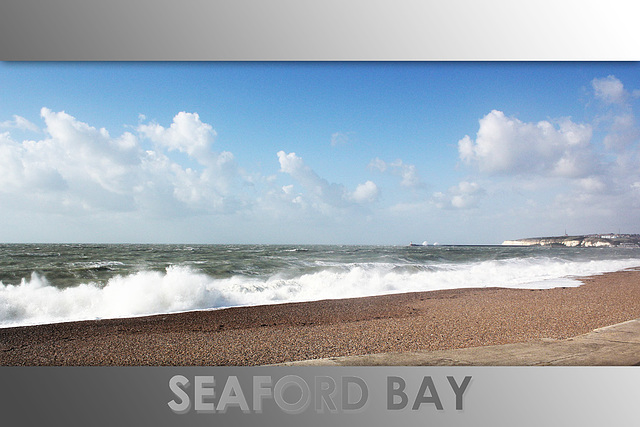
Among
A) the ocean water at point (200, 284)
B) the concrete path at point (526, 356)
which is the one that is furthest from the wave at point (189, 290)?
the concrete path at point (526, 356)

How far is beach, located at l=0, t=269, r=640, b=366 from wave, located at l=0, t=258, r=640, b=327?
612 mm

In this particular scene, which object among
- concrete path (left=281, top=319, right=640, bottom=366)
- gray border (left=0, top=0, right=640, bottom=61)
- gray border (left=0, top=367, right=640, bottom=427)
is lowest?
gray border (left=0, top=367, right=640, bottom=427)

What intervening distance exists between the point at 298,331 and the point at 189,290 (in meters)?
2.70

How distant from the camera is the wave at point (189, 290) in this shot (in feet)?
16.5

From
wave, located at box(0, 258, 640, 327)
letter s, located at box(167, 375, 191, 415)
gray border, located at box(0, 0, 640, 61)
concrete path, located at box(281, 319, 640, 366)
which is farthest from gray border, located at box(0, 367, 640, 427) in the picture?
wave, located at box(0, 258, 640, 327)

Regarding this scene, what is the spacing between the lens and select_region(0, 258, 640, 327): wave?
503cm

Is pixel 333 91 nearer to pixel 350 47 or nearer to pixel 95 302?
pixel 350 47

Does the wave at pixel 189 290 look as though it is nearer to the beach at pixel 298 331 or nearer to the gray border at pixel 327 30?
the beach at pixel 298 331

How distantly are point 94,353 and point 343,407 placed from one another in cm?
210

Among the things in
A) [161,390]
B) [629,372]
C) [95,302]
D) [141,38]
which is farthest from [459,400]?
[95,302]

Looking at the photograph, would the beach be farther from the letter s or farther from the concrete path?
the letter s

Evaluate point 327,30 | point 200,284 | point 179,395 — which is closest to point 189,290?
point 200,284

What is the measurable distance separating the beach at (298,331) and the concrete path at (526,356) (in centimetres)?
24

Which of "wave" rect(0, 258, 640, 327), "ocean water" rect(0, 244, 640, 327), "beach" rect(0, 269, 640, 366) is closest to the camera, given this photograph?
"beach" rect(0, 269, 640, 366)
